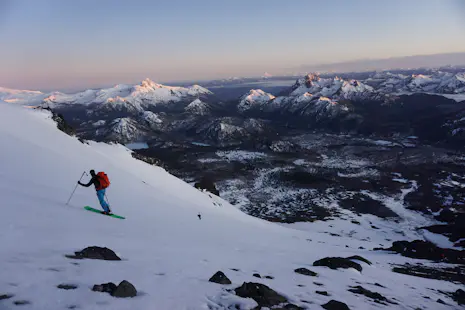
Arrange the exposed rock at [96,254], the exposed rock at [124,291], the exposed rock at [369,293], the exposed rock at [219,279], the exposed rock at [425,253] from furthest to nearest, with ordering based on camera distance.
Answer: the exposed rock at [425,253]
the exposed rock at [369,293]
the exposed rock at [219,279]
the exposed rock at [96,254]
the exposed rock at [124,291]

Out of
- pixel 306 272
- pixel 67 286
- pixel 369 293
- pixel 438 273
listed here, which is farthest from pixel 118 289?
pixel 438 273

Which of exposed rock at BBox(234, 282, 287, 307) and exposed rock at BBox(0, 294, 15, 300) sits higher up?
exposed rock at BBox(0, 294, 15, 300)

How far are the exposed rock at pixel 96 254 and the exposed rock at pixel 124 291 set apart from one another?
2.89 metres

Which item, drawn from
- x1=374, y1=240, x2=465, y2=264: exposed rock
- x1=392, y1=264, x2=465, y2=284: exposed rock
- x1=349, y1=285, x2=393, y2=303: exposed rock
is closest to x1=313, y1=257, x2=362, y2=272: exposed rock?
x1=349, y1=285, x2=393, y2=303: exposed rock

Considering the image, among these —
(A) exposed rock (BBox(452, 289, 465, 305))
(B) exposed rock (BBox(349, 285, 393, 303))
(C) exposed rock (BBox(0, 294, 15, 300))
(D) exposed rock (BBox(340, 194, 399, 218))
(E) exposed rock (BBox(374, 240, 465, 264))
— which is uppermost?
(C) exposed rock (BBox(0, 294, 15, 300))

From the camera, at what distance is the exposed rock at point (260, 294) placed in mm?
9184

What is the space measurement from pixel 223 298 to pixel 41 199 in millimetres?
11713

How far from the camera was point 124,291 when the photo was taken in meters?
7.78

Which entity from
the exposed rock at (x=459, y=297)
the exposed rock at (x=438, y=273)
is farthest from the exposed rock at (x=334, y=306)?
the exposed rock at (x=438, y=273)

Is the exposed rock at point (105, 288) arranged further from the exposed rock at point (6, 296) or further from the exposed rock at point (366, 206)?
the exposed rock at point (366, 206)

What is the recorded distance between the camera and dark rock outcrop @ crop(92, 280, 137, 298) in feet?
25.1

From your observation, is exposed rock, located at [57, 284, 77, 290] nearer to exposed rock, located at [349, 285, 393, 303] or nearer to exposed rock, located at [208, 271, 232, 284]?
exposed rock, located at [208, 271, 232, 284]

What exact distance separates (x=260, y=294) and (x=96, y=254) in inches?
232

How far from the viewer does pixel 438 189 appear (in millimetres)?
128250
